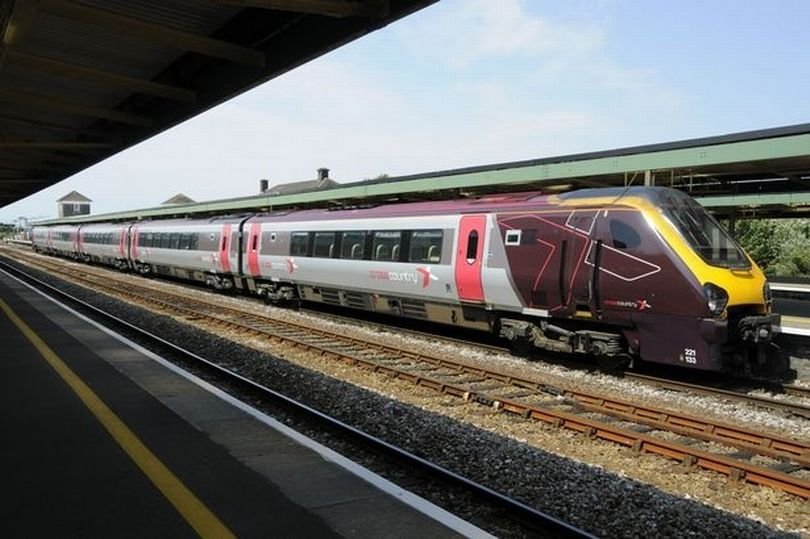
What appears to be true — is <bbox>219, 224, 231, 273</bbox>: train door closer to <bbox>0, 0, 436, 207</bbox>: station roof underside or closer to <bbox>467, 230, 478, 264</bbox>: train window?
<bbox>0, 0, 436, 207</bbox>: station roof underside

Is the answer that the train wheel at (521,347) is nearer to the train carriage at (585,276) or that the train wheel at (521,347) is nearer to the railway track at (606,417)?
the train carriage at (585,276)

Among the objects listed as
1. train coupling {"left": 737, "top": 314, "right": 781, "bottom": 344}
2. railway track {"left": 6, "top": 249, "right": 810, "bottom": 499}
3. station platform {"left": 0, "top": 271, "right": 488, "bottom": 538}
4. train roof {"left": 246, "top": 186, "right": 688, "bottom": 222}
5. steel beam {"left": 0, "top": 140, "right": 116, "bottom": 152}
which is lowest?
railway track {"left": 6, "top": 249, "right": 810, "bottom": 499}

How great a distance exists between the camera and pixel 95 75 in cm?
985

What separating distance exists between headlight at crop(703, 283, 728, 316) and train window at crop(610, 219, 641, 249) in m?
1.24

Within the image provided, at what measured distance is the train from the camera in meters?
9.78

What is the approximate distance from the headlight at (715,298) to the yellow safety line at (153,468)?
25.2 feet

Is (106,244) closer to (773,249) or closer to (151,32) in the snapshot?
(151,32)

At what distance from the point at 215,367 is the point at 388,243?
6.58m

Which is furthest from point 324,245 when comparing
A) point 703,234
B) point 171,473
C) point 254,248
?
point 171,473

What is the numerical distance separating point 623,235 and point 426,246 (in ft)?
15.8

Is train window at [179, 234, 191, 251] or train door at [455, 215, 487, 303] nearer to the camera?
train door at [455, 215, 487, 303]

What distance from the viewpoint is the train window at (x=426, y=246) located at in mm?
13894

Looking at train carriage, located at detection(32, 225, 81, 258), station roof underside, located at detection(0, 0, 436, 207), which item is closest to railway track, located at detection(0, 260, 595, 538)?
station roof underside, located at detection(0, 0, 436, 207)

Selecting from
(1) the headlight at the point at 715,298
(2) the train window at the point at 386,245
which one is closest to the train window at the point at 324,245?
(2) the train window at the point at 386,245
